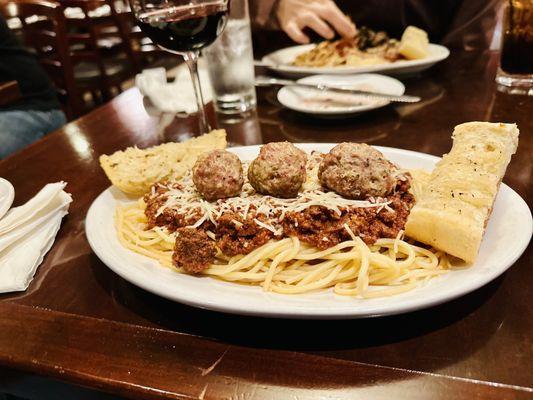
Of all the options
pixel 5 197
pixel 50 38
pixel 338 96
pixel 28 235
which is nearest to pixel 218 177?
pixel 28 235

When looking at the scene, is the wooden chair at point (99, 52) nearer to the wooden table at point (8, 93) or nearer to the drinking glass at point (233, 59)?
the wooden table at point (8, 93)

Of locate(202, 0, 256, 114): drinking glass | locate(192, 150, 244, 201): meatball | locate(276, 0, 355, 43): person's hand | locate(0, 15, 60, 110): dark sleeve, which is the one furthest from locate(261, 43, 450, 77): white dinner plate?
locate(0, 15, 60, 110): dark sleeve

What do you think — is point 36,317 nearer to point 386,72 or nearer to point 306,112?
point 306,112

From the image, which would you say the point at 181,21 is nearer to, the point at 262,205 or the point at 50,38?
the point at 262,205

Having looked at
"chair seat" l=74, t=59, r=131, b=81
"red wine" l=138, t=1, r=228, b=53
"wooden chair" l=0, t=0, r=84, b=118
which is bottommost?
"chair seat" l=74, t=59, r=131, b=81

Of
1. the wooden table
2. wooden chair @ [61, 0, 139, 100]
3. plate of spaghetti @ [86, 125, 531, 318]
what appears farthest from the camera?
wooden chair @ [61, 0, 139, 100]

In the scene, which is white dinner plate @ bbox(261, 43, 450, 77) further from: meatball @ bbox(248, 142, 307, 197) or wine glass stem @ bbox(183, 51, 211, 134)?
meatball @ bbox(248, 142, 307, 197)

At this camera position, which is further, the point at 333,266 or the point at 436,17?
the point at 436,17
